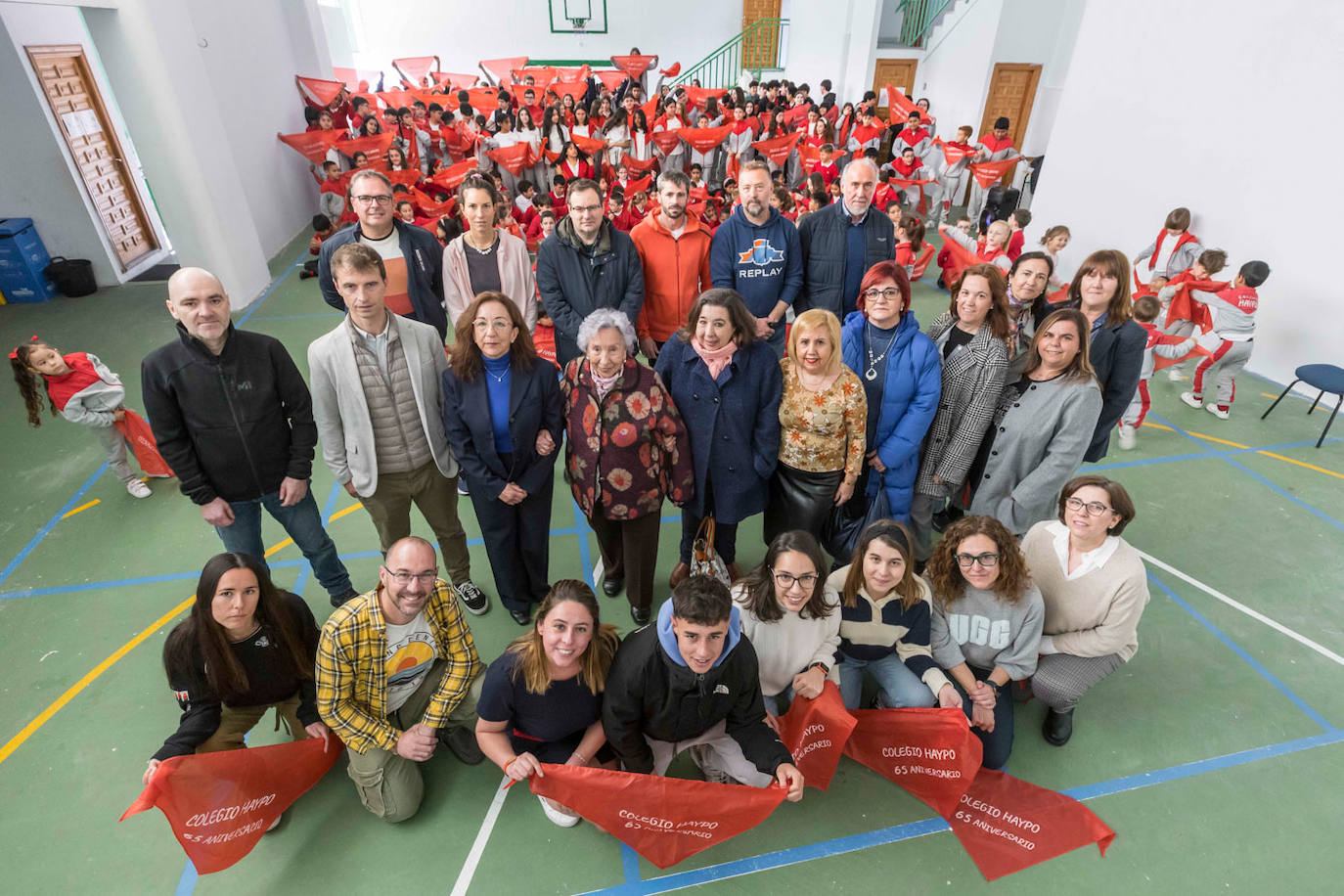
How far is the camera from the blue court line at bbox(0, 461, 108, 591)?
14.1 feet

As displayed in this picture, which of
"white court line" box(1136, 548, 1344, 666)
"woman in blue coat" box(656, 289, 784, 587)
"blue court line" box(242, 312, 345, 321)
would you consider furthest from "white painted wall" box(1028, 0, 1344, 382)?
"blue court line" box(242, 312, 345, 321)

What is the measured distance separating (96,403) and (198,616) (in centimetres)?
313

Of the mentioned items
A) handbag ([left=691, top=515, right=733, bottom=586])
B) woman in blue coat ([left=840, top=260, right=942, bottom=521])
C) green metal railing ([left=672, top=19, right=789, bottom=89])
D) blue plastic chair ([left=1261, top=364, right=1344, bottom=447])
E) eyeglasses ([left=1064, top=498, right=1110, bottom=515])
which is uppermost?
green metal railing ([left=672, top=19, right=789, bottom=89])

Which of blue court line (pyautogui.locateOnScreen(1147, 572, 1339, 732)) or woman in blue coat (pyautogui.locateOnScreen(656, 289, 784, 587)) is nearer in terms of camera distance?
woman in blue coat (pyautogui.locateOnScreen(656, 289, 784, 587))

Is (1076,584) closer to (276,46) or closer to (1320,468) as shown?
(1320,468)

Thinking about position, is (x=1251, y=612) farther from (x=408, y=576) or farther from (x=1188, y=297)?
(x=408, y=576)

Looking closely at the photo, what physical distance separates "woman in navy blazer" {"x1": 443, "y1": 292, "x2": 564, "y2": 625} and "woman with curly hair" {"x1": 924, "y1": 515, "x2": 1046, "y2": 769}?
199 centimetres

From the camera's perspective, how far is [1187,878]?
275 cm

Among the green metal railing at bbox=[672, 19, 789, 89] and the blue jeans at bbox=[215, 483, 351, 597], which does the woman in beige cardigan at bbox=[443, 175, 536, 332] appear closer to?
the blue jeans at bbox=[215, 483, 351, 597]

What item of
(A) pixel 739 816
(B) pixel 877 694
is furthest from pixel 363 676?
(B) pixel 877 694

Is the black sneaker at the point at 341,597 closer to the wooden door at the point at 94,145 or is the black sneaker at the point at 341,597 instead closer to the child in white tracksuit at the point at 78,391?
the child in white tracksuit at the point at 78,391

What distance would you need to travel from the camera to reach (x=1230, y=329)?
19.1 ft

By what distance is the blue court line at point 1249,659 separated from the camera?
3.44 m

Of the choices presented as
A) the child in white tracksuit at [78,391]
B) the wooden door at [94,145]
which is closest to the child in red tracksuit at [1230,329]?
the child in white tracksuit at [78,391]
